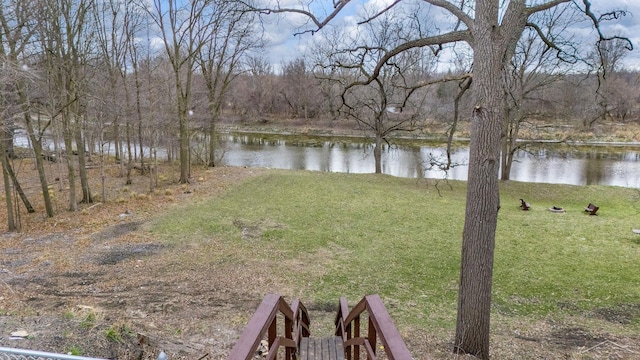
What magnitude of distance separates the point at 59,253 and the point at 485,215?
8724mm

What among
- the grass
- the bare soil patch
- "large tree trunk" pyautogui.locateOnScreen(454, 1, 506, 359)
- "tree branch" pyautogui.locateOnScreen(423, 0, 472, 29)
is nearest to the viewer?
"large tree trunk" pyautogui.locateOnScreen(454, 1, 506, 359)

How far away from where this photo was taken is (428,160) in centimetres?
2359

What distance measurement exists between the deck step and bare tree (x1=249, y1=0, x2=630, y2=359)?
1.47 meters

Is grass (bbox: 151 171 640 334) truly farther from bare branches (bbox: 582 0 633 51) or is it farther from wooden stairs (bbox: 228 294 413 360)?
bare branches (bbox: 582 0 633 51)

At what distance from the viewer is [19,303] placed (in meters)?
5.98

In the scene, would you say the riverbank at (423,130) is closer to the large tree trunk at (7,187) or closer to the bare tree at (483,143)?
the large tree trunk at (7,187)

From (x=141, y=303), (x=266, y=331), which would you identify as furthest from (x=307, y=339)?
(x=141, y=303)

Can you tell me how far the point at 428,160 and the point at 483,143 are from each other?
20.2 meters

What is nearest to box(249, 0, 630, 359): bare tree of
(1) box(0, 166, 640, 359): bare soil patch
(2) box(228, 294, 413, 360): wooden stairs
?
(1) box(0, 166, 640, 359): bare soil patch

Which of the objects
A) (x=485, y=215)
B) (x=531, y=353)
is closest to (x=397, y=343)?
(x=485, y=215)

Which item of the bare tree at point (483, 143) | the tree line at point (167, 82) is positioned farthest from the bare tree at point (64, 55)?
the bare tree at point (483, 143)

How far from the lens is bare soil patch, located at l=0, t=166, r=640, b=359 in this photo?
14.1ft

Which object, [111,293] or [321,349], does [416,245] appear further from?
[111,293]

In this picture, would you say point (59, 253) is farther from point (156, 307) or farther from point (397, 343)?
point (397, 343)
